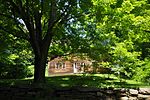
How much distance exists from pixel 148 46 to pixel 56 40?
7.67 m

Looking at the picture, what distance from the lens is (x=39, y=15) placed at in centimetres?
1728

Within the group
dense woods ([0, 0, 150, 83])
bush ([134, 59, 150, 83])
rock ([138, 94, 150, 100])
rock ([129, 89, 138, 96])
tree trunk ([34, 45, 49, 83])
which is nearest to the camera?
rock ([138, 94, 150, 100])

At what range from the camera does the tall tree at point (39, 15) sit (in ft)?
53.0

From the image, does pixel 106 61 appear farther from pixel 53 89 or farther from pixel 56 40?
pixel 53 89

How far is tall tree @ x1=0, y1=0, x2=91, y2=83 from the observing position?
16.1 m

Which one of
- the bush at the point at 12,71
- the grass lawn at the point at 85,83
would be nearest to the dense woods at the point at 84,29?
the grass lawn at the point at 85,83

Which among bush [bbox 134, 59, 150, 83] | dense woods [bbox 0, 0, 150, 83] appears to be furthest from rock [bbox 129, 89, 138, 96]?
bush [bbox 134, 59, 150, 83]

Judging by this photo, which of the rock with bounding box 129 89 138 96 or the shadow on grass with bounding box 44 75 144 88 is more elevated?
the shadow on grass with bounding box 44 75 144 88

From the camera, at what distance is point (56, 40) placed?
62.1 ft

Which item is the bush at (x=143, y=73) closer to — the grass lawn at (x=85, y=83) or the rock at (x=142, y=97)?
the grass lawn at (x=85, y=83)


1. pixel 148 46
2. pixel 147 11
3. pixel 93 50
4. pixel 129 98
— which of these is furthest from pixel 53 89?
pixel 148 46

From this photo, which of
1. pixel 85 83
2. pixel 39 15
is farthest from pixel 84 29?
pixel 85 83

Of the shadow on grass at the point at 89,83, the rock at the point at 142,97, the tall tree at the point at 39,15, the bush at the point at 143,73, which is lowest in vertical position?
the rock at the point at 142,97

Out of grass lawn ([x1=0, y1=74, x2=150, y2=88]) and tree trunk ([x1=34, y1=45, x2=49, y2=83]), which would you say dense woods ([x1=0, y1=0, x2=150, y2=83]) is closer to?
tree trunk ([x1=34, y1=45, x2=49, y2=83])
